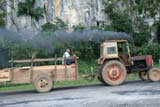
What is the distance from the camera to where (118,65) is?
13398mm

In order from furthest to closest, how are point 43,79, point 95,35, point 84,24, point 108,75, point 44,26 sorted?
point 84,24 < point 44,26 < point 95,35 < point 108,75 < point 43,79

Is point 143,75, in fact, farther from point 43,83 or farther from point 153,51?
point 153,51

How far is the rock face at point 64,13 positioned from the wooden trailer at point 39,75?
72.2 ft

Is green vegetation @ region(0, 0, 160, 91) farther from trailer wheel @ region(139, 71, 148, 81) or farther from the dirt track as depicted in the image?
the dirt track

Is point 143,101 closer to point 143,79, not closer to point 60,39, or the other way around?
point 143,79

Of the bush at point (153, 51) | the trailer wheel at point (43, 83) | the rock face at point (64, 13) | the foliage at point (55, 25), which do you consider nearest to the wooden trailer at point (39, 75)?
the trailer wheel at point (43, 83)

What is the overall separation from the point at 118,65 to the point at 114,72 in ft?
1.31

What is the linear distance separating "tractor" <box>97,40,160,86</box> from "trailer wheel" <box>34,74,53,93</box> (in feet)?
8.71

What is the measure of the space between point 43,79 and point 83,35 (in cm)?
699

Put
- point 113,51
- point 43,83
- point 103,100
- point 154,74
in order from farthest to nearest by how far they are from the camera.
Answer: point 154,74 < point 113,51 < point 43,83 < point 103,100

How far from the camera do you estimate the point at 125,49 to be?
Answer: 14.2 meters

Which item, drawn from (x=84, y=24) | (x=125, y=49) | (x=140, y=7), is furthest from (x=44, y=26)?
(x=125, y=49)

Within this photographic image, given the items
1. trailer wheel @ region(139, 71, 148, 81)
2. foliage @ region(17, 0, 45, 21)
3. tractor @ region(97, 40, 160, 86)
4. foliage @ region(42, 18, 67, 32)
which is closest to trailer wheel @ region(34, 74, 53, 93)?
tractor @ region(97, 40, 160, 86)

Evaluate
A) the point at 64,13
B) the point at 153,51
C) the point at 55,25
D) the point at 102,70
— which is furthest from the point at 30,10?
the point at 102,70
